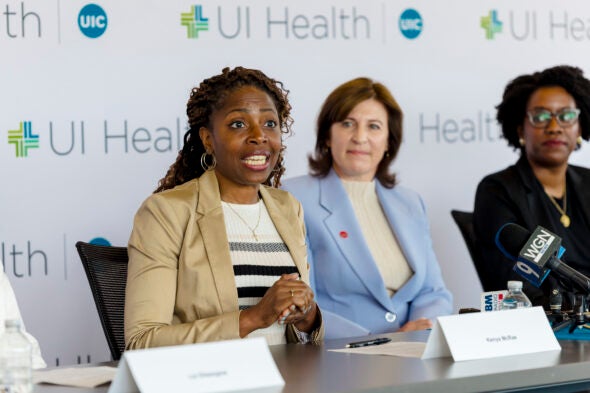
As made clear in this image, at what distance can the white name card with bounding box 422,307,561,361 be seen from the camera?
2.41 meters

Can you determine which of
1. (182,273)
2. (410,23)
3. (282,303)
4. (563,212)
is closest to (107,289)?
(182,273)

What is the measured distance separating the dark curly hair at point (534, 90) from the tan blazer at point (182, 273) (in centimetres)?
201

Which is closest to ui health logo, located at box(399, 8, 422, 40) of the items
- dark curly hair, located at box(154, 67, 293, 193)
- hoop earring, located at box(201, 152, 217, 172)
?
dark curly hair, located at box(154, 67, 293, 193)

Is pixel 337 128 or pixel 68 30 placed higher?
pixel 68 30

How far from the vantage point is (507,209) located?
14.2 ft

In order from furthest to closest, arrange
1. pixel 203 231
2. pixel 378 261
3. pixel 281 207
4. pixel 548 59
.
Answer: pixel 548 59, pixel 378 261, pixel 281 207, pixel 203 231

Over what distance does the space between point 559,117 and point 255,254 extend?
6.88 ft

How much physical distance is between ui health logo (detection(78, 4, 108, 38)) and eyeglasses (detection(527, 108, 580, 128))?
6.52ft

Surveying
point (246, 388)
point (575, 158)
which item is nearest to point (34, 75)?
point (246, 388)

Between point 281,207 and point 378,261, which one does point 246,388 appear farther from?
point 378,261

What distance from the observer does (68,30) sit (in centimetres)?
424

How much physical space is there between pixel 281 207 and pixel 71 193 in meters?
1.32

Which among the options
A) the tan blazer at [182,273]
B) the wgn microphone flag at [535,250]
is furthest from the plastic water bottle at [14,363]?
the wgn microphone flag at [535,250]

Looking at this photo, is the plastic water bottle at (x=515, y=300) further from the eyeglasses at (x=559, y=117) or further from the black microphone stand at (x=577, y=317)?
the eyeglasses at (x=559, y=117)
